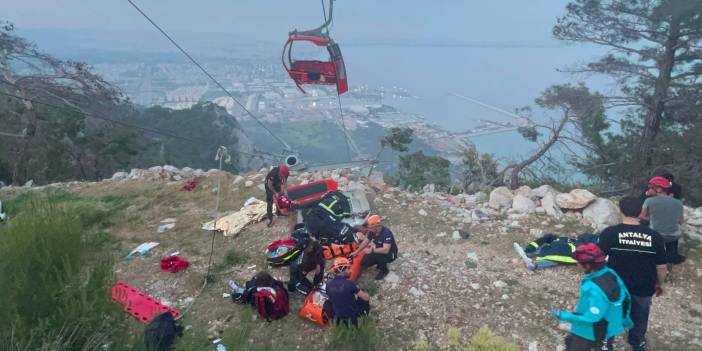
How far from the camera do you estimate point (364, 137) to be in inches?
1299

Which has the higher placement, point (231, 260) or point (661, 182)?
point (661, 182)

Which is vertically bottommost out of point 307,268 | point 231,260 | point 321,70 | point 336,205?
point 231,260

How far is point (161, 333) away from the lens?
450cm

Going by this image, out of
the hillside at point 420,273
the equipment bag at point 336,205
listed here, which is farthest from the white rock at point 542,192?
the equipment bag at point 336,205

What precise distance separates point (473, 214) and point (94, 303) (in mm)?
6511

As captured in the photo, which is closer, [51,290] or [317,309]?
[51,290]

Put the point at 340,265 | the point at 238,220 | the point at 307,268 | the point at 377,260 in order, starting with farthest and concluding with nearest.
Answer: the point at 238,220 → the point at 377,260 → the point at 340,265 → the point at 307,268

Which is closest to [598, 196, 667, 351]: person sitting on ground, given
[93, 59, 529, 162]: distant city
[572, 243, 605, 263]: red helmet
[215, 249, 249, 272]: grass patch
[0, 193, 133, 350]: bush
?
[572, 243, 605, 263]: red helmet

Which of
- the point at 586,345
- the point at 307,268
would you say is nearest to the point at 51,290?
the point at 307,268

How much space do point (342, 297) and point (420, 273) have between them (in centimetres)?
191

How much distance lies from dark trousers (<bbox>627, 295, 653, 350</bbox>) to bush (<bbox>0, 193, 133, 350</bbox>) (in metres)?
4.65

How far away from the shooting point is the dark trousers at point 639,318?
4.22m

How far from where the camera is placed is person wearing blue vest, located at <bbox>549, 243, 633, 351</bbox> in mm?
3703

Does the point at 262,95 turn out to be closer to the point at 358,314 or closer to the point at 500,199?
the point at 500,199
